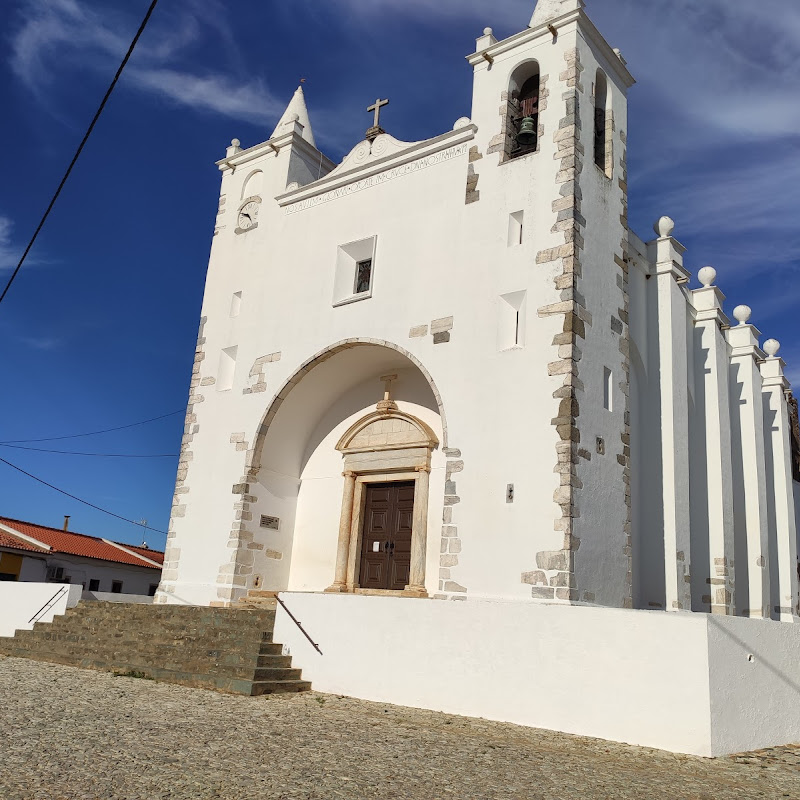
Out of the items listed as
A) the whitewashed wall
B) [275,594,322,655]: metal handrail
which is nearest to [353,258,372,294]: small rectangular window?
[275,594,322,655]: metal handrail

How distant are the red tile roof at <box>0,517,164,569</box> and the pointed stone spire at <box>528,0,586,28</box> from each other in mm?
17284

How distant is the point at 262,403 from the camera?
12.3 metres

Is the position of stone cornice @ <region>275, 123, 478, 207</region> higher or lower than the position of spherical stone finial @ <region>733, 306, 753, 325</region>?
higher

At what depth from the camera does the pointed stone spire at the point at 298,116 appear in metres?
14.4

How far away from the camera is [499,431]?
9656 mm

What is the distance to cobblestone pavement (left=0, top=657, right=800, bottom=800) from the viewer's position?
431cm

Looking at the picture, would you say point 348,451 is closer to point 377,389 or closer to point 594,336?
point 377,389

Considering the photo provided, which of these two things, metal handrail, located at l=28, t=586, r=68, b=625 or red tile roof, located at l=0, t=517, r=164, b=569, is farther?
red tile roof, located at l=0, t=517, r=164, b=569

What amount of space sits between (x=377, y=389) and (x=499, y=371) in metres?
3.26

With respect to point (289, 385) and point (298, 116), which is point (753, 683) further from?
point (298, 116)

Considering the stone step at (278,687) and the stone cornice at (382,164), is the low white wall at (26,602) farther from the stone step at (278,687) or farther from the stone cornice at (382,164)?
the stone cornice at (382,164)

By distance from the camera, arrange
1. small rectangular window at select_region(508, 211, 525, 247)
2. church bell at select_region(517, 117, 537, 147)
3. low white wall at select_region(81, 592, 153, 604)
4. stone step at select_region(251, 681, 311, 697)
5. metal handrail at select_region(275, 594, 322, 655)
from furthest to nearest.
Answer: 1. low white wall at select_region(81, 592, 153, 604)
2. church bell at select_region(517, 117, 537, 147)
3. small rectangular window at select_region(508, 211, 525, 247)
4. metal handrail at select_region(275, 594, 322, 655)
5. stone step at select_region(251, 681, 311, 697)

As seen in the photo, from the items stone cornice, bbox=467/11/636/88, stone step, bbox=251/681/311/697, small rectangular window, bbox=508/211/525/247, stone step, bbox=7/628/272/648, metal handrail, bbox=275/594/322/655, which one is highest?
stone cornice, bbox=467/11/636/88

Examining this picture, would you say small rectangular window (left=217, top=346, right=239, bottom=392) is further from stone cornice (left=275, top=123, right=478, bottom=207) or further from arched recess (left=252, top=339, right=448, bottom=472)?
stone cornice (left=275, top=123, right=478, bottom=207)
